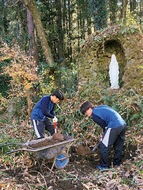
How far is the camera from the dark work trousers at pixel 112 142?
16.4ft

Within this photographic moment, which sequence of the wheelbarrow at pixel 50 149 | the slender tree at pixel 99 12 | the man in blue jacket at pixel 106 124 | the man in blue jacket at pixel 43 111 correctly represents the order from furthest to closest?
the slender tree at pixel 99 12
the man in blue jacket at pixel 43 111
the man in blue jacket at pixel 106 124
the wheelbarrow at pixel 50 149

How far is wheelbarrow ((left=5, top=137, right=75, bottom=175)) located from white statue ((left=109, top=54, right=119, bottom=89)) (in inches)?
A: 133

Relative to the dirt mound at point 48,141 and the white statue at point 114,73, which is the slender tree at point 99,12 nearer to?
the white statue at point 114,73

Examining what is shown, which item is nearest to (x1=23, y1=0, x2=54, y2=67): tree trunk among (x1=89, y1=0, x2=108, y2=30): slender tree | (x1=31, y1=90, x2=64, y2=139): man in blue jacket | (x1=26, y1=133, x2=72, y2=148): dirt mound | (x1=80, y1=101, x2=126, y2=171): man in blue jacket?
(x1=89, y1=0, x2=108, y2=30): slender tree

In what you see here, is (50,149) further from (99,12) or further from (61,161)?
(99,12)

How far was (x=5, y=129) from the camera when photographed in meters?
7.49

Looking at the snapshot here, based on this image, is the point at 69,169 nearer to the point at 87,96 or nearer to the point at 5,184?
the point at 5,184

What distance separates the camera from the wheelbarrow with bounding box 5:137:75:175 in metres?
4.55

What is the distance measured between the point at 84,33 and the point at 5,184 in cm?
1617

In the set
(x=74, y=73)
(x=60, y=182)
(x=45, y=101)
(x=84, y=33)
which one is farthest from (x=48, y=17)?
(x=60, y=182)

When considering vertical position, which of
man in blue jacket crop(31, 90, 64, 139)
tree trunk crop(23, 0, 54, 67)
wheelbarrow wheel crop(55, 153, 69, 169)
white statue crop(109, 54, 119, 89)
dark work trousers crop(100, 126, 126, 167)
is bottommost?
wheelbarrow wheel crop(55, 153, 69, 169)

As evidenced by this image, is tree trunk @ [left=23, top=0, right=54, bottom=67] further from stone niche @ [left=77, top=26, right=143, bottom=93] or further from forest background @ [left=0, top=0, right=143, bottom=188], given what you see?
stone niche @ [left=77, top=26, right=143, bottom=93]

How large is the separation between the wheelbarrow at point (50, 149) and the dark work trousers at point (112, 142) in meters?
0.67

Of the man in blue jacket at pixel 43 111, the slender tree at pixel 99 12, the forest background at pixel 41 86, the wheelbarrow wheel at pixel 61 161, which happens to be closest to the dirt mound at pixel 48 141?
the wheelbarrow wheel at pixel 61 161
